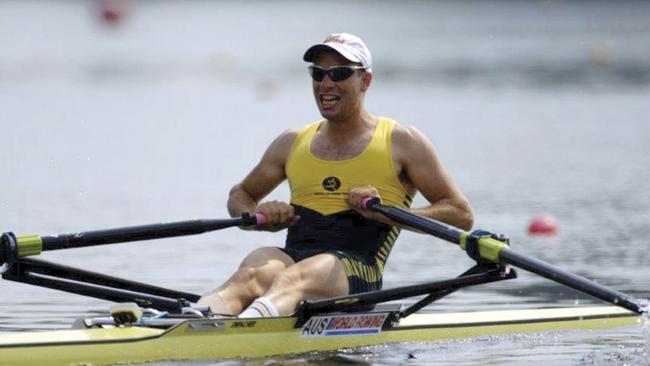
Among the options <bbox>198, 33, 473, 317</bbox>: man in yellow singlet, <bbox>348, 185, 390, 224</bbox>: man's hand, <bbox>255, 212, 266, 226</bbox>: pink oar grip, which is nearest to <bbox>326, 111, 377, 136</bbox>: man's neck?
<bbox>198, 33, 473, 317</bbox>: man in yellow singlet

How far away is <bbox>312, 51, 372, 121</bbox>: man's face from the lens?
984 cm

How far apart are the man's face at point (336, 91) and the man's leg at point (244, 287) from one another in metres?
1.08

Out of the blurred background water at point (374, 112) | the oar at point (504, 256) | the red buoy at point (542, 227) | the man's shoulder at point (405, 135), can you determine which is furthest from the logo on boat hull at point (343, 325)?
the red buoy at point (542, 227)

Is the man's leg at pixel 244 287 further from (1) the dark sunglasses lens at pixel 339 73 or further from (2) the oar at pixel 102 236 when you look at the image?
(1) the dark sunglasses lens at pixel 339 73

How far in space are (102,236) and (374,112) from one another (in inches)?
889

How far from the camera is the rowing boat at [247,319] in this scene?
8492 mm

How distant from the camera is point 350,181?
9.79m

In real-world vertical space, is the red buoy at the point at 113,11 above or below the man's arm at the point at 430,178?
above

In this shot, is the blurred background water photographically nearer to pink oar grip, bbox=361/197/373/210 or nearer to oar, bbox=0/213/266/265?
pink oar grip, bbox=361/197/373/210

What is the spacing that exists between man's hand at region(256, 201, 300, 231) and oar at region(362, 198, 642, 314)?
1.75 ft

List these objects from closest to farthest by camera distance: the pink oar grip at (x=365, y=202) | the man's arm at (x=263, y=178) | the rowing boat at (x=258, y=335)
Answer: the rowing boat at (x=258, y=335)
the pink oar grip at (x=365, y=202)
the man's arm at (x=263, y=178)

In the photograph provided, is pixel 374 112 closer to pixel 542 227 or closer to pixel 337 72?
pixel 542 227

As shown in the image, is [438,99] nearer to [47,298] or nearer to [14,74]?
[14,74]

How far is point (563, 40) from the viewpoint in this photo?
5819 centimetres
